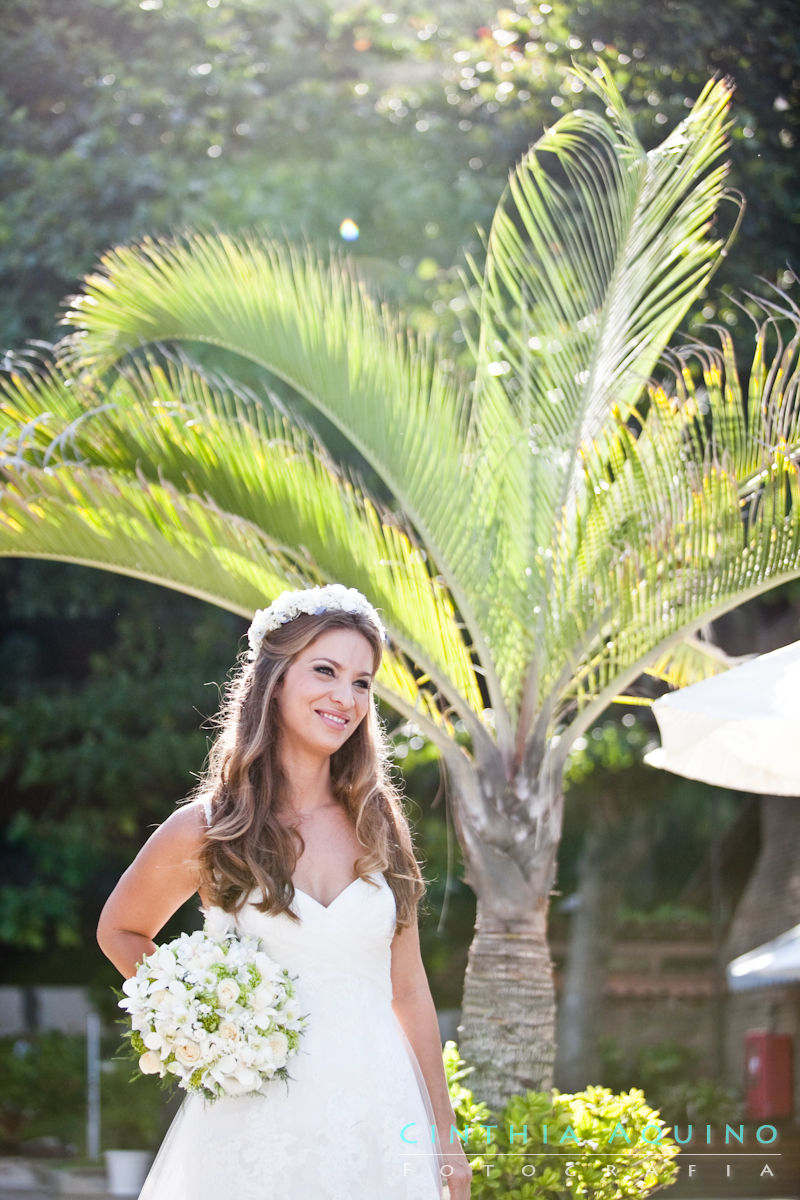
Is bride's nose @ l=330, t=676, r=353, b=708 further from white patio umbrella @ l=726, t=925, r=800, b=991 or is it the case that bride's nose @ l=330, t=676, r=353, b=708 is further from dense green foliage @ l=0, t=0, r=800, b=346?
white patio umbrella @ l=726, t=925, r=800, b=991

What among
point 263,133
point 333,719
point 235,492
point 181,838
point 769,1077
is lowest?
point 769,1077

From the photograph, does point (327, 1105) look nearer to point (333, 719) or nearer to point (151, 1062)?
point (151, 1062)

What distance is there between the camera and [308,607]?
335 centimetres

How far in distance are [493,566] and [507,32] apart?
20.4 feet

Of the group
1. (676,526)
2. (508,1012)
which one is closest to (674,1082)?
(508,1012)

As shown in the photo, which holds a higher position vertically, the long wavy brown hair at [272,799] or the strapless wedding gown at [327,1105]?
the long wavy brown hair at [272,799]

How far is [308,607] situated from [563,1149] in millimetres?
2389

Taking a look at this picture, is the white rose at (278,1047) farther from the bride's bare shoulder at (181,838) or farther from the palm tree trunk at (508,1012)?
the palm tree trunk at (508,1012)

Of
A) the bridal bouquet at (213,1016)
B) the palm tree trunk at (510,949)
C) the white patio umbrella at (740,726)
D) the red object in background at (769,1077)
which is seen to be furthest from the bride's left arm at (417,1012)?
the red object in background at (769,1077)

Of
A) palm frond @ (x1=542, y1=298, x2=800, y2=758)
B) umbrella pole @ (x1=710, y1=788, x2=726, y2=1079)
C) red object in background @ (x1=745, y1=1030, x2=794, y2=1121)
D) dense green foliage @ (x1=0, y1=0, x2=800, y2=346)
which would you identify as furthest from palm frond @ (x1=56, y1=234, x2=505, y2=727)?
umbrella pole @ (x1=710, y1=788, x2=726, y2=1079)

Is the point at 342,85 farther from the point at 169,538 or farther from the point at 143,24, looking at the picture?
the point at 169,538

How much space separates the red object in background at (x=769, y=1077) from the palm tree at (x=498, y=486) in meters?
10.0

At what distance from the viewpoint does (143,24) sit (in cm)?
1162

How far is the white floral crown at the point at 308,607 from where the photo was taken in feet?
11.0
